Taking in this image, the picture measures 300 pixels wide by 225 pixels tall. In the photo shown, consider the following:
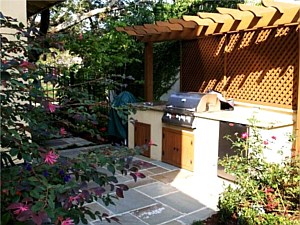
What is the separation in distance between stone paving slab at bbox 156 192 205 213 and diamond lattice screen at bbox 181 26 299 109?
2.43 metres

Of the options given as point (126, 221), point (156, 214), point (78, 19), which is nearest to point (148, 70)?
point (78, 19)

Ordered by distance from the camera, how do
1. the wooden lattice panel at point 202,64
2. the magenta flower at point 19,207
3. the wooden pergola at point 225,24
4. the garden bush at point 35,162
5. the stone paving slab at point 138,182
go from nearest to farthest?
the magenta flower at point 19,207 < the garden bush at point 35,162 < the wooden pergola at point 225,24 < the stone paving slab at point 138,182 < the wooden lattice panel at point 202,64

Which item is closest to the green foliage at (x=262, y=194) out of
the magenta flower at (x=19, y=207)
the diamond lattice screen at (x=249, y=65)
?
the diamond lattice screen at (x=249, y=65)

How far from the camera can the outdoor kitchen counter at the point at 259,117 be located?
15.3 ft

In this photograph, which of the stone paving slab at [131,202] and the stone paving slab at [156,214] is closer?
the stone paving slab at [156,214]

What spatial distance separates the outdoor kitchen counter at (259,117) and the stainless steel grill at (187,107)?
0.15 m

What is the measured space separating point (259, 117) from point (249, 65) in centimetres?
126

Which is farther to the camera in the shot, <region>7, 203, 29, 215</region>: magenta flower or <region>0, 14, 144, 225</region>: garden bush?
<region>0, 14, 144, 225</region>: garden bush

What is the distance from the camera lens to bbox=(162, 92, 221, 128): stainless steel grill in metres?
5.57

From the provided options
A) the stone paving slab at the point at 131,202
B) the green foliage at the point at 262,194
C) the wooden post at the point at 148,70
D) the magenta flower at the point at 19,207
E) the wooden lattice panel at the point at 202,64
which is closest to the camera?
the magenta flower at the point at 19,207

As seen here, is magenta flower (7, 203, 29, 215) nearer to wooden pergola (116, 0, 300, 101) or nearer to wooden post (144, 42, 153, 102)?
wooden pergola (116, 0, 300, 101)

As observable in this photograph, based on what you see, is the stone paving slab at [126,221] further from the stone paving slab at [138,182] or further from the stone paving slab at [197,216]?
the stone paving slab at [138,182]

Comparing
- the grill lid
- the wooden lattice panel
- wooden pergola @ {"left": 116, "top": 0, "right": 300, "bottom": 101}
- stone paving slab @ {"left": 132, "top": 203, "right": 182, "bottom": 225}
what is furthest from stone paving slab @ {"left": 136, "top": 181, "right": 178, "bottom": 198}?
the wooden lattice panel

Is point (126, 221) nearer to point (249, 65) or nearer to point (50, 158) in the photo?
point (50, 158)
